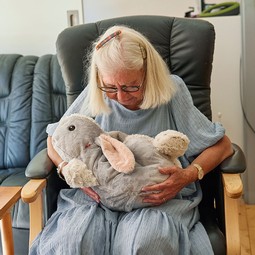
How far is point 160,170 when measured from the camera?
1151 mm

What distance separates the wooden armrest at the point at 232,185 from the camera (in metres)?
1.07

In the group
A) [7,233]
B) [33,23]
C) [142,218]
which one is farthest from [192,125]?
[33,23]

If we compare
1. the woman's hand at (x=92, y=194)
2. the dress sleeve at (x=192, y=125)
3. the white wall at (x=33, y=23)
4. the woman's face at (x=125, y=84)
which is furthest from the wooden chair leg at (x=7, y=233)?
the white wall at (x=33, y=23)

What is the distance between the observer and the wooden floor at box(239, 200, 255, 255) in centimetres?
182

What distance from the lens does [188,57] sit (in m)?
1.52

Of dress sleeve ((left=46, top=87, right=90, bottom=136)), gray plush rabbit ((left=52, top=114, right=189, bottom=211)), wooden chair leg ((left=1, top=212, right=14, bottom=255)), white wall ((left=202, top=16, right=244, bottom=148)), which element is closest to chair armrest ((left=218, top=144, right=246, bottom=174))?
gray plush rabbit ((left=52, top=114, right=189, bottom=211))

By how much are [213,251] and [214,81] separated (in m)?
1.22

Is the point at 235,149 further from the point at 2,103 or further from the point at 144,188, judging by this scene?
the point at 2,103

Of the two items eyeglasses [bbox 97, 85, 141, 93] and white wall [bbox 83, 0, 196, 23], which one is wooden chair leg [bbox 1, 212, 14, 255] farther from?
white wall [bbox 83, 0, 196, 23]

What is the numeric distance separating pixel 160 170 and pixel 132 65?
1.10ft

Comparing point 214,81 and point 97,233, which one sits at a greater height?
point 214,81

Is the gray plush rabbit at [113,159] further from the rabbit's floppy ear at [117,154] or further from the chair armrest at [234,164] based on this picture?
the chair armrest at [234,164]

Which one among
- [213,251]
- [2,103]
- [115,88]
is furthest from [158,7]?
[213,251]

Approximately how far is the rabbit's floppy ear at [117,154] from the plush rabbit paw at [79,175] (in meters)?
0.07
